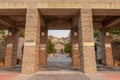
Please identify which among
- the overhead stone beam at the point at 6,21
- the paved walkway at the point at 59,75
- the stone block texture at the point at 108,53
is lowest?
the paved walkway at the point at 59,75

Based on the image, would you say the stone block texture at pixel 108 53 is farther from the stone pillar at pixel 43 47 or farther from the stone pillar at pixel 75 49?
the stone pillar at pixel 43 47

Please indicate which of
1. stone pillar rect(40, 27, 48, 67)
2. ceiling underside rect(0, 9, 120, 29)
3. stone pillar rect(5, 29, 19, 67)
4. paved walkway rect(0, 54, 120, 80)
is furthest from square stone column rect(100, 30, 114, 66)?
stone pillar rect(5, 29, 19, 67)

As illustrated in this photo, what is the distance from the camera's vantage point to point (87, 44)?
12297 mm

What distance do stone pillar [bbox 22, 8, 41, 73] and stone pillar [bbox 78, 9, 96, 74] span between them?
3.75 m

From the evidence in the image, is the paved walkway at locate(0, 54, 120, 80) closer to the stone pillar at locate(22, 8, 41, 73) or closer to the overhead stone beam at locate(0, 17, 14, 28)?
the stone pillar at locate(22, 8, 41, 73)

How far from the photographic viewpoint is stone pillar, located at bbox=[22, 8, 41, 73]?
38.8 feet

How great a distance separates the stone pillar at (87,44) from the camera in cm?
1193

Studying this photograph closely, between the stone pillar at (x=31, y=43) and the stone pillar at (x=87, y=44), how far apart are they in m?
3.75

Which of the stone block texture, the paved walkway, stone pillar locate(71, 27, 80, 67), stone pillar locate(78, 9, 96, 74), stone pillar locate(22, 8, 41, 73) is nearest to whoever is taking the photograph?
the paved walkway

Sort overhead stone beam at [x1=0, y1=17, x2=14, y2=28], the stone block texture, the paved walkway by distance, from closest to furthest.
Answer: the paved walkway, overhead stone beam at [x1=0, y1=17, x2=14, y2=28], the stone block texture

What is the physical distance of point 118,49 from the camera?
23.8 meters

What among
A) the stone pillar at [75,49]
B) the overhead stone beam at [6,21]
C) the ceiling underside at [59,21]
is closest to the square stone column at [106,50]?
the ceiling underside at [59,21]

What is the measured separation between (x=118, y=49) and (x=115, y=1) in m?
12.7

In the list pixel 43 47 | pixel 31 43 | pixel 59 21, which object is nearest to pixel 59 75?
pixel 31 43
